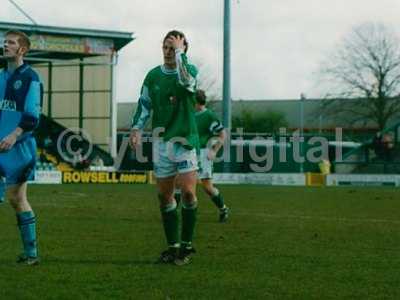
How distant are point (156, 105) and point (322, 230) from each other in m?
4.79

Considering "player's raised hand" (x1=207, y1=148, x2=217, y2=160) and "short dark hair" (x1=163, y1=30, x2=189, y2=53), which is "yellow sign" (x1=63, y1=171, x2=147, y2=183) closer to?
"player's raised hand" (x1=207, y1=148, x2=217, y2=160)

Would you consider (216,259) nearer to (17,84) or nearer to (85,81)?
(17,84)

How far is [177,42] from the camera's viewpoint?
902 centimetres

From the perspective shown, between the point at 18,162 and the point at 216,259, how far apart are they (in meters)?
2.13

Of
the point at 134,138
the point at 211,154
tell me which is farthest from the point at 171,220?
the point at 211,154

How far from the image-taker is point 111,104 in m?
56.2

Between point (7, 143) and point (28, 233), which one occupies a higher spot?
point (7, 143)

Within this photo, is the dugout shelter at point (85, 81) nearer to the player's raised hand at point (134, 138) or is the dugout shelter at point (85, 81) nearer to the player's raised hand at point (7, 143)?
the player's raised hand at point (134, 138)

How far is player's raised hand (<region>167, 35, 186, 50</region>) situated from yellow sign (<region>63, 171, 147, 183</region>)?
32787 mm

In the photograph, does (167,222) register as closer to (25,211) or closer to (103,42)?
(25,211)

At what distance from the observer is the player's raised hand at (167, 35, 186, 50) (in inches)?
354

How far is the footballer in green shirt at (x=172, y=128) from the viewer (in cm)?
914

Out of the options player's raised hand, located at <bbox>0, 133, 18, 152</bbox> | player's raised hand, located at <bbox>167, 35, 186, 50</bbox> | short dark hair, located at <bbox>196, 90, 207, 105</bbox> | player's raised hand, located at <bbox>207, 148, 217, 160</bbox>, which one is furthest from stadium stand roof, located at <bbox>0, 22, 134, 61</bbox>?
player's raised hand, located at <bbox>0, 133, 18, 152</bbox>

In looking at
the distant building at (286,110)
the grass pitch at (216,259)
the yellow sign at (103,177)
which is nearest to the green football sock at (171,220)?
the grass pitch at (216,259)
